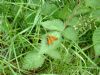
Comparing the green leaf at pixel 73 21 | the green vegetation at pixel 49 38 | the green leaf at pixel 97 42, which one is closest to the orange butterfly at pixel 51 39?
the green vegetation at pixel 49 38

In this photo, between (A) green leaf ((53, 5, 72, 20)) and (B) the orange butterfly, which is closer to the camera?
(B) the orange butterfly

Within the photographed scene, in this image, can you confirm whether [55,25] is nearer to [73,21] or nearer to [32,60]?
[73,21]

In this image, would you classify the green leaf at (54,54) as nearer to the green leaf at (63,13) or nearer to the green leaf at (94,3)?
the green leaf at (63,13)

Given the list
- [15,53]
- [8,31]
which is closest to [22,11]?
[8,31]

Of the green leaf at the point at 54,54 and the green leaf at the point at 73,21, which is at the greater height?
the green leaf at the point at 73,21

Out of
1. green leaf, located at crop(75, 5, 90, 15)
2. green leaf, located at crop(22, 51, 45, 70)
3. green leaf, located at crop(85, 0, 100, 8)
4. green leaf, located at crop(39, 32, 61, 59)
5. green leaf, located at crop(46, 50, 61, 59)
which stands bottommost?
green leaf, located at crop(22, 51, 45, 70)

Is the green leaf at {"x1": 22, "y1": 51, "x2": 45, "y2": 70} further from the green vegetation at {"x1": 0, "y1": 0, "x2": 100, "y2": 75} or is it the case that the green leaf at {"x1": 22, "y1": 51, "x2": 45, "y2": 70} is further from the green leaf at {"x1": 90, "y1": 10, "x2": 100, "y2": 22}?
the green leaf at {"x1": 90, "y1": 10, "x2": 100, "y2": 22}

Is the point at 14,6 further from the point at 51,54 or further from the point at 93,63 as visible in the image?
the point at 93,63

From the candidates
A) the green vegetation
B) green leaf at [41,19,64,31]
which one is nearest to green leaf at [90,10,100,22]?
the green vegetation
